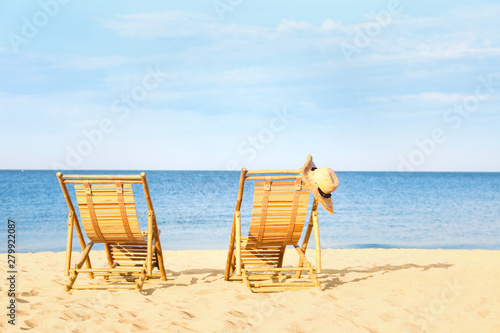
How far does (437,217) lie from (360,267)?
12.1 metres

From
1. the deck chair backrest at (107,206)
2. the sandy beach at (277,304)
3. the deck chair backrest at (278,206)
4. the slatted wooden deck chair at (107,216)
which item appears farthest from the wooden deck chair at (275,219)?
the deck chair backrest at (107,206)

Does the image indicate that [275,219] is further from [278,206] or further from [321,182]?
[321,182]

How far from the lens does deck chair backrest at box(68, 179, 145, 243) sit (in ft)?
14.7


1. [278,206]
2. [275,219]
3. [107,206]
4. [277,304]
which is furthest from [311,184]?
[107,206]

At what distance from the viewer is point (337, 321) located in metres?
3.51

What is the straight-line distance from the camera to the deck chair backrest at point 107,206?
4.49 m

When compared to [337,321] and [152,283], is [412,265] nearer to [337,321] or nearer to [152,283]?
[337,321]

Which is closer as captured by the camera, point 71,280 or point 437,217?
point 71,280

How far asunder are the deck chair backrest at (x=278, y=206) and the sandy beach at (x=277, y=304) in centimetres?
63

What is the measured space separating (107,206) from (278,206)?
164 cm

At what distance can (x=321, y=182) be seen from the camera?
14.5 ft

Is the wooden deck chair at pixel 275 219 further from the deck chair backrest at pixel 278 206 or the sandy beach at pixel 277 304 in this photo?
the sandy beach at pixel 277 304

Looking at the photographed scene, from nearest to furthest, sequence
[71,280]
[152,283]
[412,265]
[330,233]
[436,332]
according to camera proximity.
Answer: [436,332] < [71,280] < [152,283] < [412,265] < [330,233]

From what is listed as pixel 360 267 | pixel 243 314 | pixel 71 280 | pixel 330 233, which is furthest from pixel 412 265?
pixel 330 233
